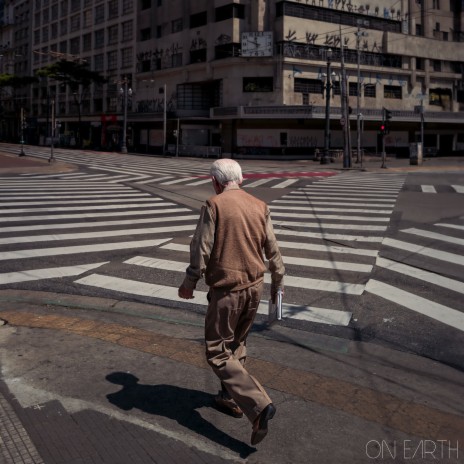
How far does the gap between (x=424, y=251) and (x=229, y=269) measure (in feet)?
27.2

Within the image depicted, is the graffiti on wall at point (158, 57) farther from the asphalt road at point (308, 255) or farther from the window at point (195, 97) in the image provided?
the asphalt road at point (308, 255)

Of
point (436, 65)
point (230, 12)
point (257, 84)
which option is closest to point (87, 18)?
point (230, 12)

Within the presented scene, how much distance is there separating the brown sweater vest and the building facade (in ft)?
157

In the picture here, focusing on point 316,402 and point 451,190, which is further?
point 451,190

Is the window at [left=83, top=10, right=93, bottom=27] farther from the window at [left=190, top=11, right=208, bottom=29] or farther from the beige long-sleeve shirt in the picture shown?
the beige long-sleeve shirt

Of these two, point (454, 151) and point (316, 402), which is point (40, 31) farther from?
point (316, 402)

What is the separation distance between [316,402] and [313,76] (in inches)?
2244

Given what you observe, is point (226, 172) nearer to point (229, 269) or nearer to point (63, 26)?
point (229, 269)

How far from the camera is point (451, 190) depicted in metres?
24.4

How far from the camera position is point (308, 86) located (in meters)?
58.2

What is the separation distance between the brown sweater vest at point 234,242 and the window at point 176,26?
64.8 m

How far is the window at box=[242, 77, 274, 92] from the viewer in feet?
189

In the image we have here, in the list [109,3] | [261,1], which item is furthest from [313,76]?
[109,3]

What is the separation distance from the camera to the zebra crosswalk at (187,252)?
8062mm
